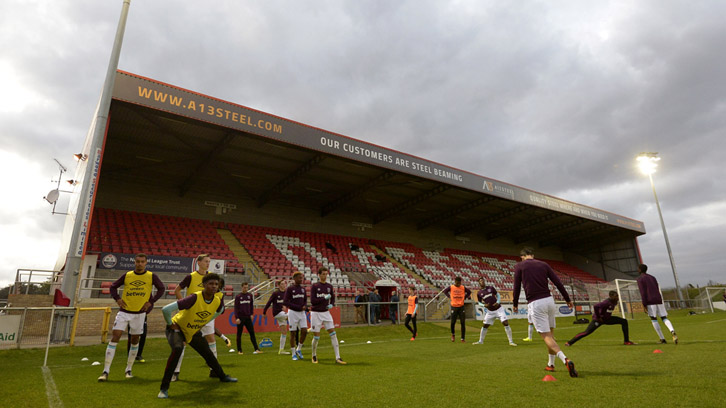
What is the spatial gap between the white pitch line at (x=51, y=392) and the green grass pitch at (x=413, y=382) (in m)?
0.02

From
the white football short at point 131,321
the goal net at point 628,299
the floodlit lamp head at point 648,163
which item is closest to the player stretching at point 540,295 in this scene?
the white football short at point 131,321

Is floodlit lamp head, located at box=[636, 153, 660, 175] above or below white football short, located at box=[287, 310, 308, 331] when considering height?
above

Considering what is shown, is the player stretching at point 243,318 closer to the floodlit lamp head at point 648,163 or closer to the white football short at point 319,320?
the white football short at point 319,320

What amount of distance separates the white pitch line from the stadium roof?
10894 millimetres

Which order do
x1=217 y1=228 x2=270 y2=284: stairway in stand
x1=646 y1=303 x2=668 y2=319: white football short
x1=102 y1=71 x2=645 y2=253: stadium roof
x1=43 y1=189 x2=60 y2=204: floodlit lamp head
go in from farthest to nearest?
1. x1=217 y1=228 x2=270 y2=284: stairway in stand
2. x1=43 y1=189 x2=60 y2=204: floodlit lamp head
3. x1=102 y1=71 x2=645 y2=253: stadium roof
4. x1=646 y1=303 x2=668 y2=319: white football short

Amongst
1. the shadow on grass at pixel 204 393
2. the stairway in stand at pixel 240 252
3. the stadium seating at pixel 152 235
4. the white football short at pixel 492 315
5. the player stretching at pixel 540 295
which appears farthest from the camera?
the stairway in stand at pixel 240 252

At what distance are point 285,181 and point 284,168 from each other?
1.74 meters

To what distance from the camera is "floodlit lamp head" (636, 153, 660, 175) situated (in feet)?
97.6

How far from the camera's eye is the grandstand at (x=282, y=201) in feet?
55.8

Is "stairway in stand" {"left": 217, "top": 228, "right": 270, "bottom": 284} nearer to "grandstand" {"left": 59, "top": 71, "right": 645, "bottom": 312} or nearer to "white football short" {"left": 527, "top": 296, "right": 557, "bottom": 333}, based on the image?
"grandstand" {"left": 59, "top": 71, "right": 645, "bottom": 312}

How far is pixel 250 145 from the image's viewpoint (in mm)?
19062

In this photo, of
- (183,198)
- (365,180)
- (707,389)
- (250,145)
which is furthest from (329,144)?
(707,389)

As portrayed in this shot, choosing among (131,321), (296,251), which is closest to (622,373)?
(131,321)

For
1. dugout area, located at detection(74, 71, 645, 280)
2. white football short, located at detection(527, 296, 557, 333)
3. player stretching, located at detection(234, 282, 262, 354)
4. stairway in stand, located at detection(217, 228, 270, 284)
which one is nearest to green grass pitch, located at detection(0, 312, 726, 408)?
white football short, located at detection(527, 296, 557, 333)
